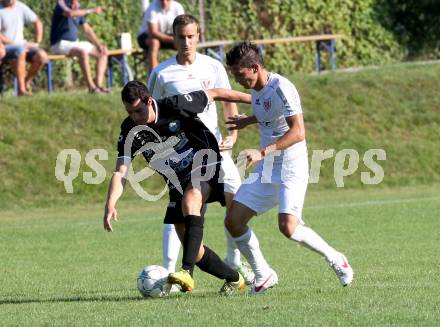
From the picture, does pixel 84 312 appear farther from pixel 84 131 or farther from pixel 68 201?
pixel 84 131

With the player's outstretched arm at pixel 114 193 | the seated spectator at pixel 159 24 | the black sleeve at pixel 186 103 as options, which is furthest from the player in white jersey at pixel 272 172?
the seated spectator at pixel 159 24

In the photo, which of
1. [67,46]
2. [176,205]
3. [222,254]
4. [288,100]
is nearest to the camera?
[288,100]

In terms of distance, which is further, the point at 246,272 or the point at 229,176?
the point at 246,272

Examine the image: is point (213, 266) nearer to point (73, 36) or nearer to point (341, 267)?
point (341, 267)

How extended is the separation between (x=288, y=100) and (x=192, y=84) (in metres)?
1.37

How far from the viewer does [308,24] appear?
89.1 ft

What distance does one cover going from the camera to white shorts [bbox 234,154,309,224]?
9008 millimetres

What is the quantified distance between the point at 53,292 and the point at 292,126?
2593 millimetres

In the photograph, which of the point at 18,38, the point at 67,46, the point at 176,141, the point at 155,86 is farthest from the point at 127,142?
the point at 67,46

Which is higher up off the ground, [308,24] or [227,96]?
[227,96]

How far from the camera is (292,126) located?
8.84 metres

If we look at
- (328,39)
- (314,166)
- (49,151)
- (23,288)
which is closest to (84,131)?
(49,151)

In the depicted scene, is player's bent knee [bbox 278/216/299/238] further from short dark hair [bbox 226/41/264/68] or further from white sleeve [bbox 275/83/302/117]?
short dark hair [bbox 226/41/264/68]

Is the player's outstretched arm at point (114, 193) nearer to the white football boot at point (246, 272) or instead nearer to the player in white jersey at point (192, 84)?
the player in white jersey at point (192, 84)
